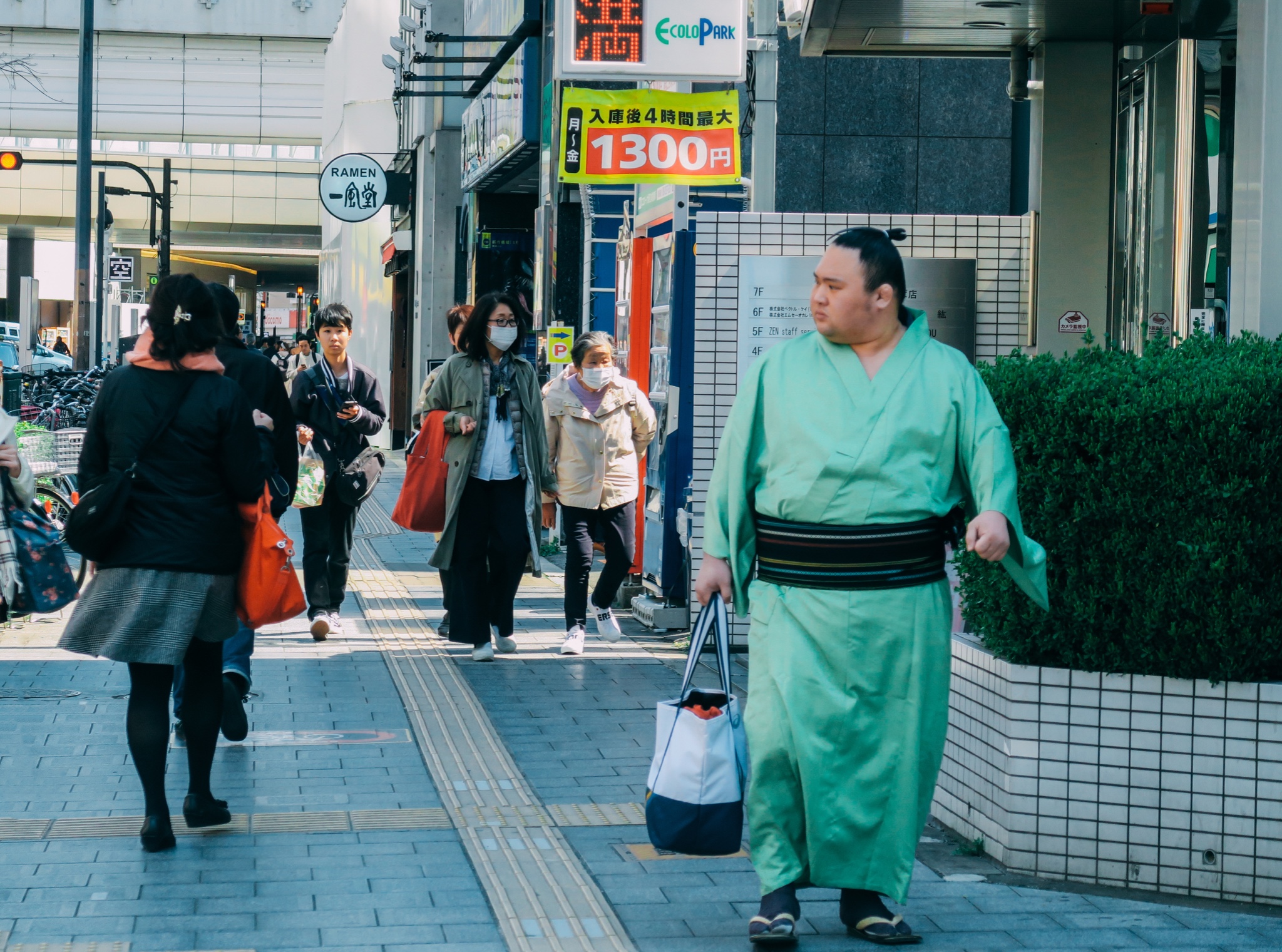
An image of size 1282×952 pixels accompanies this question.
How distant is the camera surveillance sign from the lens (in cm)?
2305

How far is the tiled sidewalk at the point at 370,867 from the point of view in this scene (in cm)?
431

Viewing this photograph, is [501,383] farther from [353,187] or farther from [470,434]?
[353,187]

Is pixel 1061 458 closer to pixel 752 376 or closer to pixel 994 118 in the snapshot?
pixel 752 376

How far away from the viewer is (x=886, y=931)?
4191 millimetres

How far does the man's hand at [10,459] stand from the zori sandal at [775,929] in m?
3.17

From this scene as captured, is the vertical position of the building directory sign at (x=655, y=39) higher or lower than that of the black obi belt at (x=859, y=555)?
higher

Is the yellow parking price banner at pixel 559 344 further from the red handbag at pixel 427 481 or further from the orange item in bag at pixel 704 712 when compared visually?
the orange item in bag at pixel 704 712

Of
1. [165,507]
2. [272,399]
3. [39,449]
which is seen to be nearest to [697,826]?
[165,507]

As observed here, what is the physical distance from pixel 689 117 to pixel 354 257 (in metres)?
25.0

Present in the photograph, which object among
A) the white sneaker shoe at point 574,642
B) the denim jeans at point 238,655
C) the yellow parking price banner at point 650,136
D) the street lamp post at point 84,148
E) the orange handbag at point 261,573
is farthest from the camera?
the street lamp post at point 84,148

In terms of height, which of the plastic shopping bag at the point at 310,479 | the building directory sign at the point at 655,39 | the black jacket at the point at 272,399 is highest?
the building directory sign at the point at 655,39

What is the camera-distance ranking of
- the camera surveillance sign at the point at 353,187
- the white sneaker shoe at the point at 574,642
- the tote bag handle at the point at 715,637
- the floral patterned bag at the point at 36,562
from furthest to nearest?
the camera surveillance sign at the point at 353,187 < the white sneaker shoe at the point at 574,642 < the floral patterned bag at the point at 36,562 < the tote bag handle at the point at 715,637

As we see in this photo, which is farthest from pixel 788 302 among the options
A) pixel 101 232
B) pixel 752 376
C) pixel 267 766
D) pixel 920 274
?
pixel 101 232

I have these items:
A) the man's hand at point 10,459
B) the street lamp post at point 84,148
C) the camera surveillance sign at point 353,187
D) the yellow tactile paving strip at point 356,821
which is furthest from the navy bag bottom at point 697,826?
the street lamp post at point 84,148
